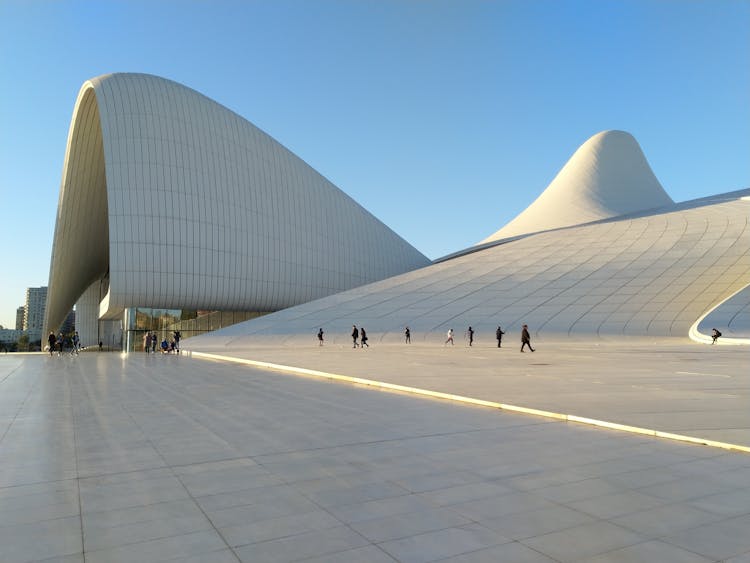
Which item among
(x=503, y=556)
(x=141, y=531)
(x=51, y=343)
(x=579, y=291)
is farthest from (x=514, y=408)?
(x=51, y=343)

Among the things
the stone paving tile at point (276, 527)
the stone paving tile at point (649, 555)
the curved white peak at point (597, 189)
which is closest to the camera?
the stone paving tile at point (649, 555)

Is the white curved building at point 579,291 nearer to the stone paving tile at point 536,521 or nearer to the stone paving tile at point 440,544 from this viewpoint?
the stone paving tile at point 536,521

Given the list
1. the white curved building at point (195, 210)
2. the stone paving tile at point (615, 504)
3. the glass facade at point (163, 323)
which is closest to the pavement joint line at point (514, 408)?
the stone paving tile at point (615, 504)

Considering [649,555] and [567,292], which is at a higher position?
[567,292]

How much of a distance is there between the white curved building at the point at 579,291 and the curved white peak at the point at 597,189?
12194mm

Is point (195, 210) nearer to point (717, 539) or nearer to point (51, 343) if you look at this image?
point (51, 343)

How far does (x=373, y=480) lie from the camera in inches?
191

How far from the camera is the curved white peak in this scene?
52594 millimetres

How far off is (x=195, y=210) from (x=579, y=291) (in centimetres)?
2346

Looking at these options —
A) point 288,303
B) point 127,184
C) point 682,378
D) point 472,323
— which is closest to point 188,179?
point 127,184

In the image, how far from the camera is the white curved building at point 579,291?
88.3 ft

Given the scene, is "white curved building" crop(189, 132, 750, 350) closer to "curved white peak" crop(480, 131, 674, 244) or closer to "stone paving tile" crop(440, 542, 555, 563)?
"curved white peak" crop(480, 131, 674, 244)

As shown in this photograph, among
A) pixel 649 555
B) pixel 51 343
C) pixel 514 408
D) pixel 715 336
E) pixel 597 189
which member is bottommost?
pixel 649 555

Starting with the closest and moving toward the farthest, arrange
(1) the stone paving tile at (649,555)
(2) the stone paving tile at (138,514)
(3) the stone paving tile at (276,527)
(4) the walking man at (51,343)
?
(1) the stone paving tile at (649,555) < (3) the stone paving tile at (276,527) < (2) the stone paving tile at (138,514) < (4) the walking man at (51,343)
